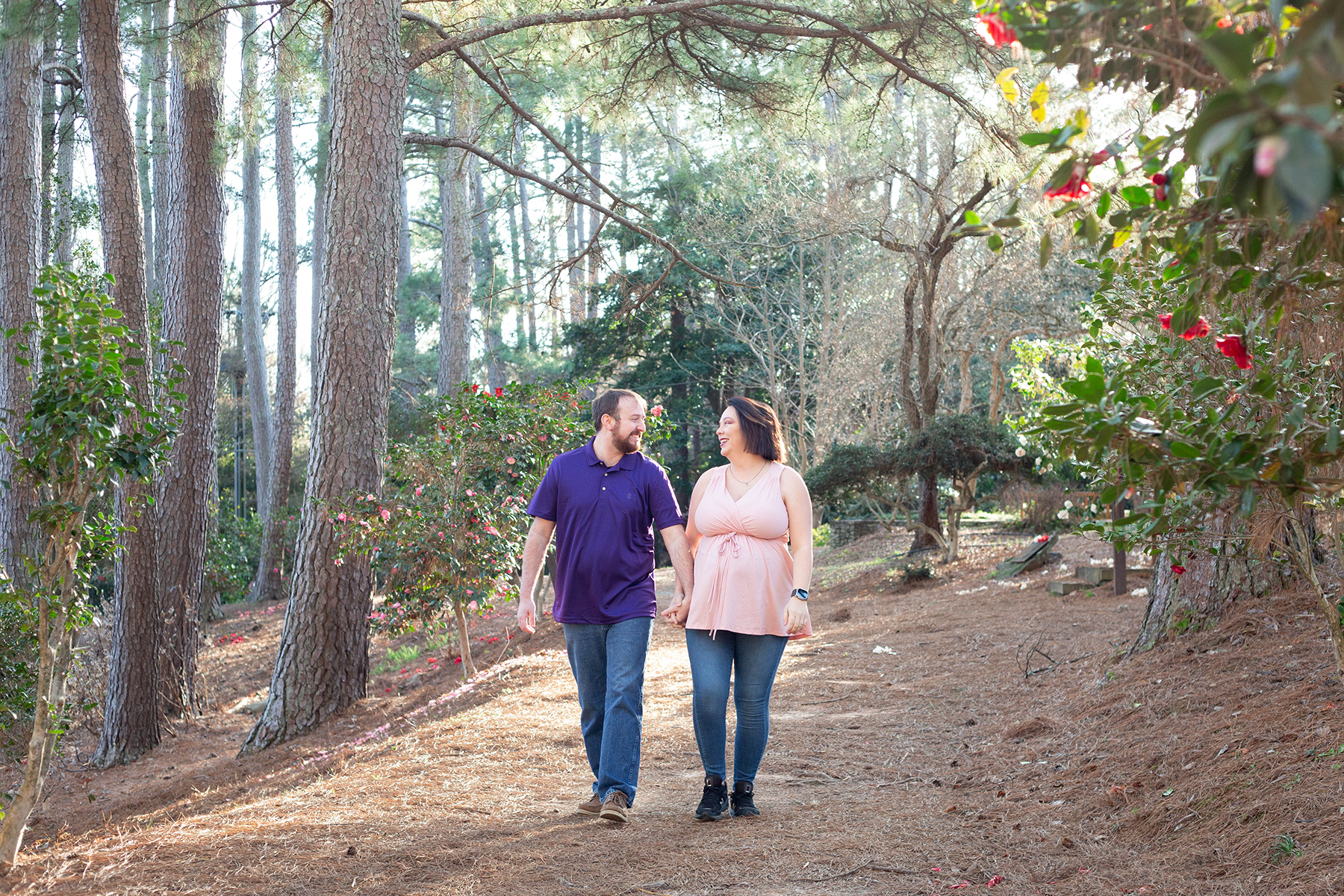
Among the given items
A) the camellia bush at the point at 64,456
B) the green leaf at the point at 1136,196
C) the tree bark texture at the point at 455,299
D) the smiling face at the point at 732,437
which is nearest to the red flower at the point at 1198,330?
the green leaf at the point at 1136,196

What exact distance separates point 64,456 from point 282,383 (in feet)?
48.3

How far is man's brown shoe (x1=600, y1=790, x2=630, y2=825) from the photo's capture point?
3.57 m

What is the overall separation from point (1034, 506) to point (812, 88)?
9.21 metres

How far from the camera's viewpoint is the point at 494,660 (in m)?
9.07

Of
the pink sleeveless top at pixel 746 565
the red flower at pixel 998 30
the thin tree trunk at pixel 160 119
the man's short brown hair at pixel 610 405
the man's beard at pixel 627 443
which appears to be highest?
the thin tree trunk at pixel 160 119

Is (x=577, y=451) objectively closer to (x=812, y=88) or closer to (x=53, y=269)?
(x=53, y=269)

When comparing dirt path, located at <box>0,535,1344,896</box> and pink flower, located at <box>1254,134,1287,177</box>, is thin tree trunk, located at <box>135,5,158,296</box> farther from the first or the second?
pink flower, located at <box>1254,134,1287,177</box>

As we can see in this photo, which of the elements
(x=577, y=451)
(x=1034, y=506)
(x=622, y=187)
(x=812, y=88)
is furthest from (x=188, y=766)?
(x=622, y=187)

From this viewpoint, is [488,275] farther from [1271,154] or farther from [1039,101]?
[1271,154]

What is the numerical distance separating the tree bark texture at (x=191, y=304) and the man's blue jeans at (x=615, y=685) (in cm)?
546

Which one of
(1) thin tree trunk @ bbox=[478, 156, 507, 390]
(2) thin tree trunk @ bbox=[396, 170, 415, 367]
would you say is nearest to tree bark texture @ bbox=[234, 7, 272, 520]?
(1) thin tree trunk @ bbox=[478, 156, 507, 390]

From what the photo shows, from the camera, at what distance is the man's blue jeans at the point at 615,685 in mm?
3607

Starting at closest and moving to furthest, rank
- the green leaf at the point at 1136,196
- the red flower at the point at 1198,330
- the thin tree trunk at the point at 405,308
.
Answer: the green leaf at the point at 1136,196, the red flower at the point at 1198,330, the thin tree trunk at the point at 405,308

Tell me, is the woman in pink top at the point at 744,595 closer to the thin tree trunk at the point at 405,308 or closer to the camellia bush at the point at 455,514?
the camellia bush at the point at 455,514
